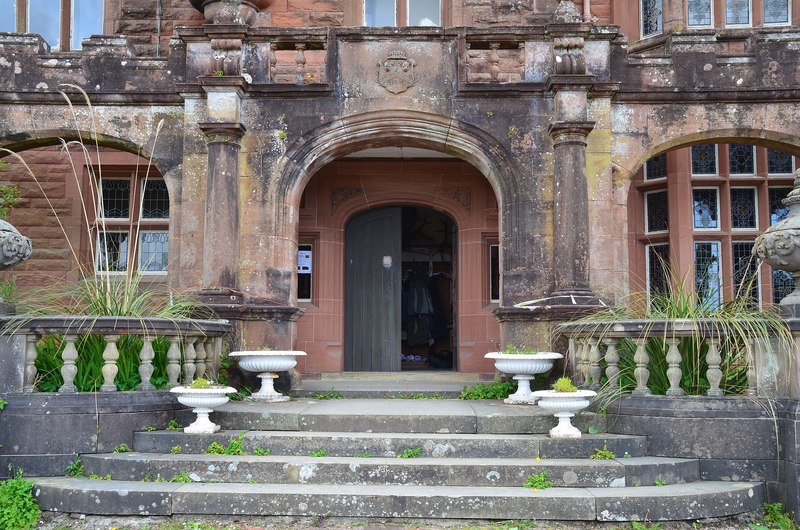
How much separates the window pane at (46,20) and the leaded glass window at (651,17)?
870 centimetres

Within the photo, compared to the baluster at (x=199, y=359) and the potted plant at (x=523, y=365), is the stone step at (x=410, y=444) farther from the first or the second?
the potted plant at (x=523, y=365)

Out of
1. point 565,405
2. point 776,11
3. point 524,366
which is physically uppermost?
point 776,11

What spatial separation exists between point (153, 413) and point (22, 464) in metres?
1.07

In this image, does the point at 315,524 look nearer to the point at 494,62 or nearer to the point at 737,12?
the point at 494,62

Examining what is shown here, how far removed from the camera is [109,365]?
639 cm

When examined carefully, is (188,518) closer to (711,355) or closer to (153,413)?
(153,413)

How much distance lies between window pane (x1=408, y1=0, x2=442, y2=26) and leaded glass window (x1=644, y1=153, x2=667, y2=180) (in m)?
3.71

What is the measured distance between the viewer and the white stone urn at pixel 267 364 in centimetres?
746

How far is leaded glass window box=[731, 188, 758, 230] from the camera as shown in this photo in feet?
34.3

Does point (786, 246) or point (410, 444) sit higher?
point (786, 246)

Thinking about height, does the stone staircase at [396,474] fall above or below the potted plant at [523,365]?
below

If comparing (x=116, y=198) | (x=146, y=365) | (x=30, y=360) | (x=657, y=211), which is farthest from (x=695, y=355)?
(x=116, y=198)

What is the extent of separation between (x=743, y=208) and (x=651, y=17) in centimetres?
309

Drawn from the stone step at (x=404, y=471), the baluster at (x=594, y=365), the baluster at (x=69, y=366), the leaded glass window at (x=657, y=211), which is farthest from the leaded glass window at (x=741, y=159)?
the baluster at (x=69, y=366)
